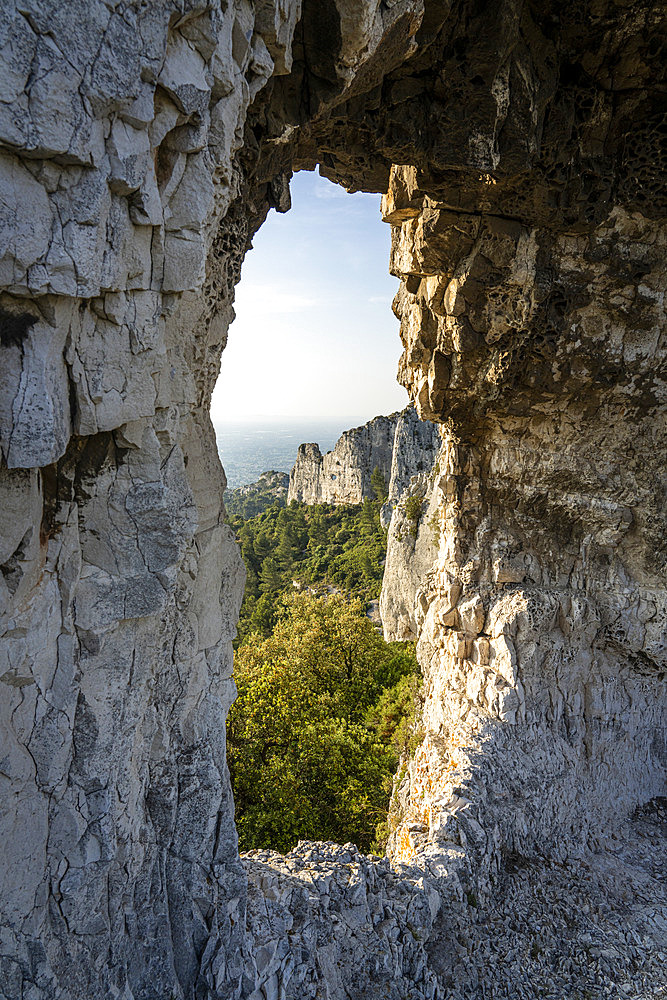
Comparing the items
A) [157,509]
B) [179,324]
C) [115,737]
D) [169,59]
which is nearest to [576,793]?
[115,737]

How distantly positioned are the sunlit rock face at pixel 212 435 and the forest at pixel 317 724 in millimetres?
1666

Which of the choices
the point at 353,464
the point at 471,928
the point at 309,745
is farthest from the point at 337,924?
the point at 353,464

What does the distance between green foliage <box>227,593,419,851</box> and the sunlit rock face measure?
64.3 inches

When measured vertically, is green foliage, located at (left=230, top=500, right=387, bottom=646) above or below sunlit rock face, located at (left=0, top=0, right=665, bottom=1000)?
below

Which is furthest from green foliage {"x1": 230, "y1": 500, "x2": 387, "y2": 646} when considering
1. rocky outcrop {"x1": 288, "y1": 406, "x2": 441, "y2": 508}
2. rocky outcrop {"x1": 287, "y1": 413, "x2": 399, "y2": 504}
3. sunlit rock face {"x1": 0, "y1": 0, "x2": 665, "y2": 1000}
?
sunlit rock face {"x1": 0, "y1": 0, "x2": 665, "y2": 1000}

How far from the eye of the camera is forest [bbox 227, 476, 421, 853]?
968 centimetres

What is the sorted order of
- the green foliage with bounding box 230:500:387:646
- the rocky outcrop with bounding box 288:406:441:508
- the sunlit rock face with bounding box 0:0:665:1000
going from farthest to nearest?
the green foliage with bounding box 230:500:387:646 < the rocky outcrop with bounding box 288:406:441:508 < the sunlit rock face with bounding box 0:0:665:1000

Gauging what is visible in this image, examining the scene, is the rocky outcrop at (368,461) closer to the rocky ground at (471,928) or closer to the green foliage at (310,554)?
the green foliage at (310,554)

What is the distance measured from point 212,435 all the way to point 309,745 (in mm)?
7551

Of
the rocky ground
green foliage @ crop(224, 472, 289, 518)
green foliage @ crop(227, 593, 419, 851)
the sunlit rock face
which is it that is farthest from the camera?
green foliage @ crop(224, 472, 289, 518)

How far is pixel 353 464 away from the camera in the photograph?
41219 millimetres

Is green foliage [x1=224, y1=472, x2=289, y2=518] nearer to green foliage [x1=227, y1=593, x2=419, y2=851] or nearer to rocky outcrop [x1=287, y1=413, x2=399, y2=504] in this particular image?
rocky outcrop [x1=287, y1=413, x2=399, y2=504]

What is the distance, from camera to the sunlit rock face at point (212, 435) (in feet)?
10.4

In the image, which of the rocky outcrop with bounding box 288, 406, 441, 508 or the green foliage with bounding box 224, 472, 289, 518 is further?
the green foliage with bounding box 224, 472, 289, 518
